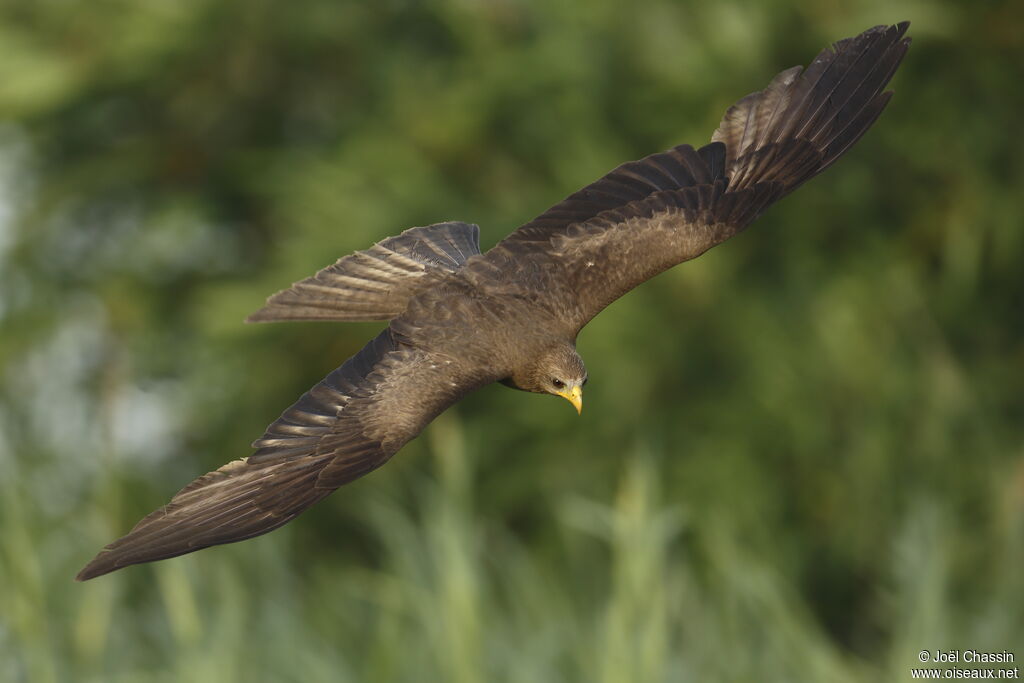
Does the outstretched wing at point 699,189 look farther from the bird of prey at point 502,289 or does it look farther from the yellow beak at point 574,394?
the yellow beak at point 574,394

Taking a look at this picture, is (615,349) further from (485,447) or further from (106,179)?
(106,179)

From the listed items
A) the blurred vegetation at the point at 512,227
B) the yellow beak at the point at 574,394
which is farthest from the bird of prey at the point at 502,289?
the blurred vegetation at the point at 512,227

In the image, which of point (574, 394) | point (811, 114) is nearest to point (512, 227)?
point (811, 114)

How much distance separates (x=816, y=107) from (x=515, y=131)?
655 centimetres

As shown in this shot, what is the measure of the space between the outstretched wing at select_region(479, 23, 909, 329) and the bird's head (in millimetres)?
Answer: 133

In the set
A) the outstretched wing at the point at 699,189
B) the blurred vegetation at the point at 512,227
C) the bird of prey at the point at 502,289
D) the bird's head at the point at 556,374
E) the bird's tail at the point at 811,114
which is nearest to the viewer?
the bird of prey at the point at 502,289

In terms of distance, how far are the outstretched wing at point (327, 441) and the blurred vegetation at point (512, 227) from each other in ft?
15.4

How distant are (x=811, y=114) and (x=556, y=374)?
1250mm

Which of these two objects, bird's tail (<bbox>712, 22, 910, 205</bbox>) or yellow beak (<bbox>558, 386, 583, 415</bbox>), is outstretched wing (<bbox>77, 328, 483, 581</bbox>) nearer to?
yellow beak (<bbox>558, 386, 583, 415</bbox>)

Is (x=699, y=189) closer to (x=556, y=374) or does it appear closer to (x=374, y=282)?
(x=556, y=374)

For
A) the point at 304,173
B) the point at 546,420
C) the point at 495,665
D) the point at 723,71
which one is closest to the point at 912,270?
the point at 723,71

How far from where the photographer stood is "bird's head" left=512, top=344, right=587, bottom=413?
161 inches

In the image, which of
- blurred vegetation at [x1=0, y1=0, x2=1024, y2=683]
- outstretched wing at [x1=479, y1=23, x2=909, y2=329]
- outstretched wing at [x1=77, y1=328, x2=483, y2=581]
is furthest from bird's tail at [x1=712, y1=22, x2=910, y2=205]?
blurred vegetation at [x1=0, y1=0, x2=1024, y2=683]

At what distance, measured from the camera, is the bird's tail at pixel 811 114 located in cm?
457
